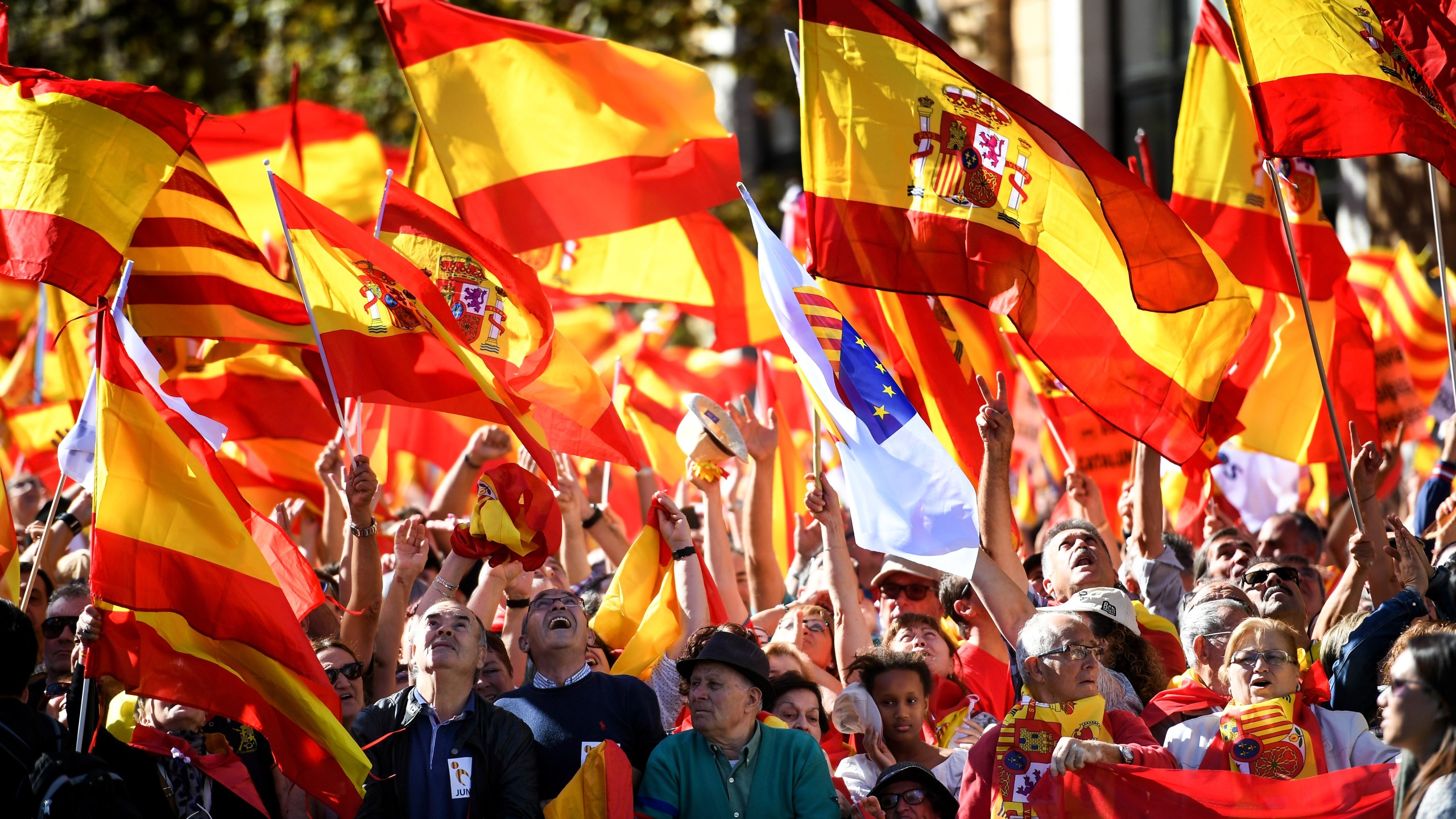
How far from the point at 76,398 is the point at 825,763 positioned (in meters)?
4.91

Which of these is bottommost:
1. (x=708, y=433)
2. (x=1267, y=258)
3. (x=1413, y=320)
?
(x=1413, y=320)

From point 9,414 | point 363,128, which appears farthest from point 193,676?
point 363,128

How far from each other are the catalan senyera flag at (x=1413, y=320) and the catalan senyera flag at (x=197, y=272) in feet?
20.2

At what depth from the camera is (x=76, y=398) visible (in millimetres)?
8336

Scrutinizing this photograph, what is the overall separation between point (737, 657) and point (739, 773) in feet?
1.18

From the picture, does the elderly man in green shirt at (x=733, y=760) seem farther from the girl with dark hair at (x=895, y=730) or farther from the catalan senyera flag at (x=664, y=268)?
the catalan senyera flag at (x=664, y=268)

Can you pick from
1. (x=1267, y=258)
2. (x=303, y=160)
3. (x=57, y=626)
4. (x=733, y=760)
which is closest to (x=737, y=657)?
(x=733, y=760)

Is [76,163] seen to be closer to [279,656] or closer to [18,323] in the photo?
[279,656]

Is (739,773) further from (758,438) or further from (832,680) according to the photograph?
(758,438)

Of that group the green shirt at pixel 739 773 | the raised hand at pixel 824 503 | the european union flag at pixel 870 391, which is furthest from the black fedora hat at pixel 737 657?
the european union flag at pixel 870 391

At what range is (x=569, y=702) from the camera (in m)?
5.45

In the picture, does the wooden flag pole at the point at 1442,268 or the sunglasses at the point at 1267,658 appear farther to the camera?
the wooden flag pole at the point at 1442,268

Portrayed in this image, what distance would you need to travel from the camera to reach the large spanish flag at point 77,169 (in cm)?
611

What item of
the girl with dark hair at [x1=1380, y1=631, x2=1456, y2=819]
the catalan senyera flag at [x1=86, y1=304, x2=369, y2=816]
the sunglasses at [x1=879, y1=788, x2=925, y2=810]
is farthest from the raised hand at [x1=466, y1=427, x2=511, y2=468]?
the girl with dark hair at [x1=1380, y1=631, x2=1456, y2=819]
